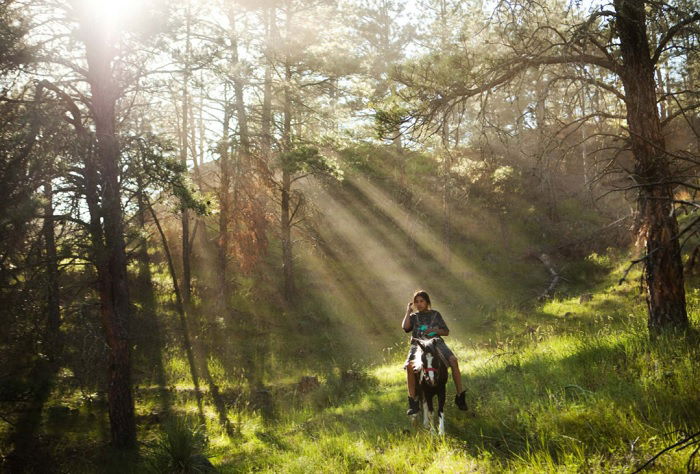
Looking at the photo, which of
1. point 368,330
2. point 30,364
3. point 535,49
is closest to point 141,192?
point 30,364

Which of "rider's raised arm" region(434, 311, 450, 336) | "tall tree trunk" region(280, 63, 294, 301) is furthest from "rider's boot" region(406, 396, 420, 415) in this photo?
"tall tree trunk" region(280, 63, 294, 301)

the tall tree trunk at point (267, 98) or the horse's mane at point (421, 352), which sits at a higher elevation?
the tall tree trunk at point (267, 98)

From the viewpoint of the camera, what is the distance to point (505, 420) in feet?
16.6

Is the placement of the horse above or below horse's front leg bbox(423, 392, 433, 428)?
above

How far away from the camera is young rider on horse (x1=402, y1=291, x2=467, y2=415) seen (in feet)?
19.4

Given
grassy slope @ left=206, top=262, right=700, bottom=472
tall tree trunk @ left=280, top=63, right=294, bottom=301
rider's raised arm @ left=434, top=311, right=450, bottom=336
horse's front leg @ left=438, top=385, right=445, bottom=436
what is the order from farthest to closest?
tall tree trunk @ left=280, top=63, right=294, bottom=301 → rider's raised arm @ left=434, top=311, right=450, bottom=336 → horse's front leg @ left=438, top=385, right=445, bottom=436 → grassy slope @ left=206, top=262, right=700, bottom=472

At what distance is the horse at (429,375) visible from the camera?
18.7 ft

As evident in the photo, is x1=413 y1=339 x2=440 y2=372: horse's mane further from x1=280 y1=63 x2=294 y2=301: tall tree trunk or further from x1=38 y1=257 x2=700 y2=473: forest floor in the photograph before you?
x1=280 y1=63 x2=294 y2=301: tall tree trunk

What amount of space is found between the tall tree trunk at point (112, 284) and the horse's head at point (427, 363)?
6.70 metres

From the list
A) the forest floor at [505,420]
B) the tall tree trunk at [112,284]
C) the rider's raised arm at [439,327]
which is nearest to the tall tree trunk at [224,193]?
the tall tree trunk at [112,284]

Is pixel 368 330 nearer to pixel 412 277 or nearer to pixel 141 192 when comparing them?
pixel 412 277

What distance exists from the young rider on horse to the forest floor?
318 millimetres

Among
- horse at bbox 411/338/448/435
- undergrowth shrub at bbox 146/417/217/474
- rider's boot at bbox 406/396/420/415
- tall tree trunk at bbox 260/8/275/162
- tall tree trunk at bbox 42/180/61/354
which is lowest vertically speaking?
undergrowth shrub at bbox 146/417/217/474

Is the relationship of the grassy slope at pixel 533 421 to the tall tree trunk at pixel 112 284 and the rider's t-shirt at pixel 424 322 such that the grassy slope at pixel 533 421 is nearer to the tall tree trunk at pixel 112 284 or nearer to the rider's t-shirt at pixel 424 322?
the rider's t-shirt at pixel 424 322
